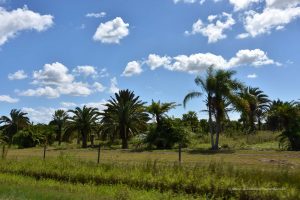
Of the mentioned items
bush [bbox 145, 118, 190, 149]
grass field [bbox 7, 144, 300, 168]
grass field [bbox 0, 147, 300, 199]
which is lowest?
grass field [bbox 0, 147, 300, 199]

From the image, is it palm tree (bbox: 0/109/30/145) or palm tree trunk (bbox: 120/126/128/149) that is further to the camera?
palm tree (bbox: 0/109/30/145)

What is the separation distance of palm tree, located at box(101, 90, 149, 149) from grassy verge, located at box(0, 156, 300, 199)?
28.1 metres

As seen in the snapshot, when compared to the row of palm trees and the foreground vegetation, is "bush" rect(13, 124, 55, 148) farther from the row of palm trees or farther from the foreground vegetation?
the row of palm trees

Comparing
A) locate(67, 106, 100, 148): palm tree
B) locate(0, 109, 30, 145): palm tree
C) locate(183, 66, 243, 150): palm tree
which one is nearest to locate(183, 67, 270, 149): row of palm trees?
locate(183, 66, 243, 150): palm tree

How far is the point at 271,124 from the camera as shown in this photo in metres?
72.8

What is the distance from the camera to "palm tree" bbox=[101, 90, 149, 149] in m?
49.0

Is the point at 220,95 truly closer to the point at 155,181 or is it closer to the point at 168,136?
the point at 168,136

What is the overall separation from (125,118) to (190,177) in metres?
34.2

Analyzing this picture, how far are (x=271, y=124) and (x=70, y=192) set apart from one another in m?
61.4

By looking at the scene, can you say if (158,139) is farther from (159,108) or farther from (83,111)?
(83,111)

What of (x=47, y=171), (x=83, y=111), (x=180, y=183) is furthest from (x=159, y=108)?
(x=180, y=183)

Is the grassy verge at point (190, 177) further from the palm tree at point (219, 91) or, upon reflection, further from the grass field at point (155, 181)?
the palm tree at point (219, 91)

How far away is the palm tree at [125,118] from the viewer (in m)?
49.0

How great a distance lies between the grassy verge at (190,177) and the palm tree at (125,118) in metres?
28.1
